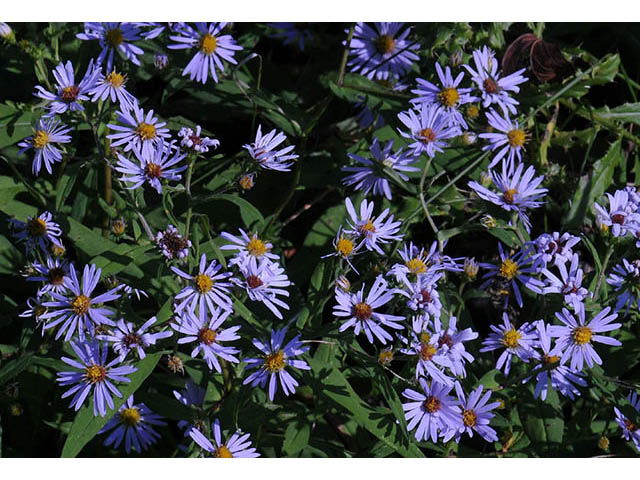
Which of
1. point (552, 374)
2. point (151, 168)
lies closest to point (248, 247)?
point (151, 168)

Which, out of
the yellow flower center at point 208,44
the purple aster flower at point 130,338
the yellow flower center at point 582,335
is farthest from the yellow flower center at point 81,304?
the yellow flower center at point 582,335

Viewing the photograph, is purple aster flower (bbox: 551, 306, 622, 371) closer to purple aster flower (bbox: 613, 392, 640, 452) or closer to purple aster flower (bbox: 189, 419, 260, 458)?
purple aster flower (bbox: 613, 392, 640, 452)

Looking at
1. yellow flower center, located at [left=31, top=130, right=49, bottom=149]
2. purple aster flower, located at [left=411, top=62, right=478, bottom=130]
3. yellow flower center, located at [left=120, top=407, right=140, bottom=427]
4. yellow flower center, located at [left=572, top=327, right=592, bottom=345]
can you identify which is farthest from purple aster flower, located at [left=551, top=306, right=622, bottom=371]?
yellow flower center, located at [left=31, top=130, right=49, bottom=149]

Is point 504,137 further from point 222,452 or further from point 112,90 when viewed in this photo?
point 222,452

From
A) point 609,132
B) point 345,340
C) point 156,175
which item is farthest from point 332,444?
point 609,132
